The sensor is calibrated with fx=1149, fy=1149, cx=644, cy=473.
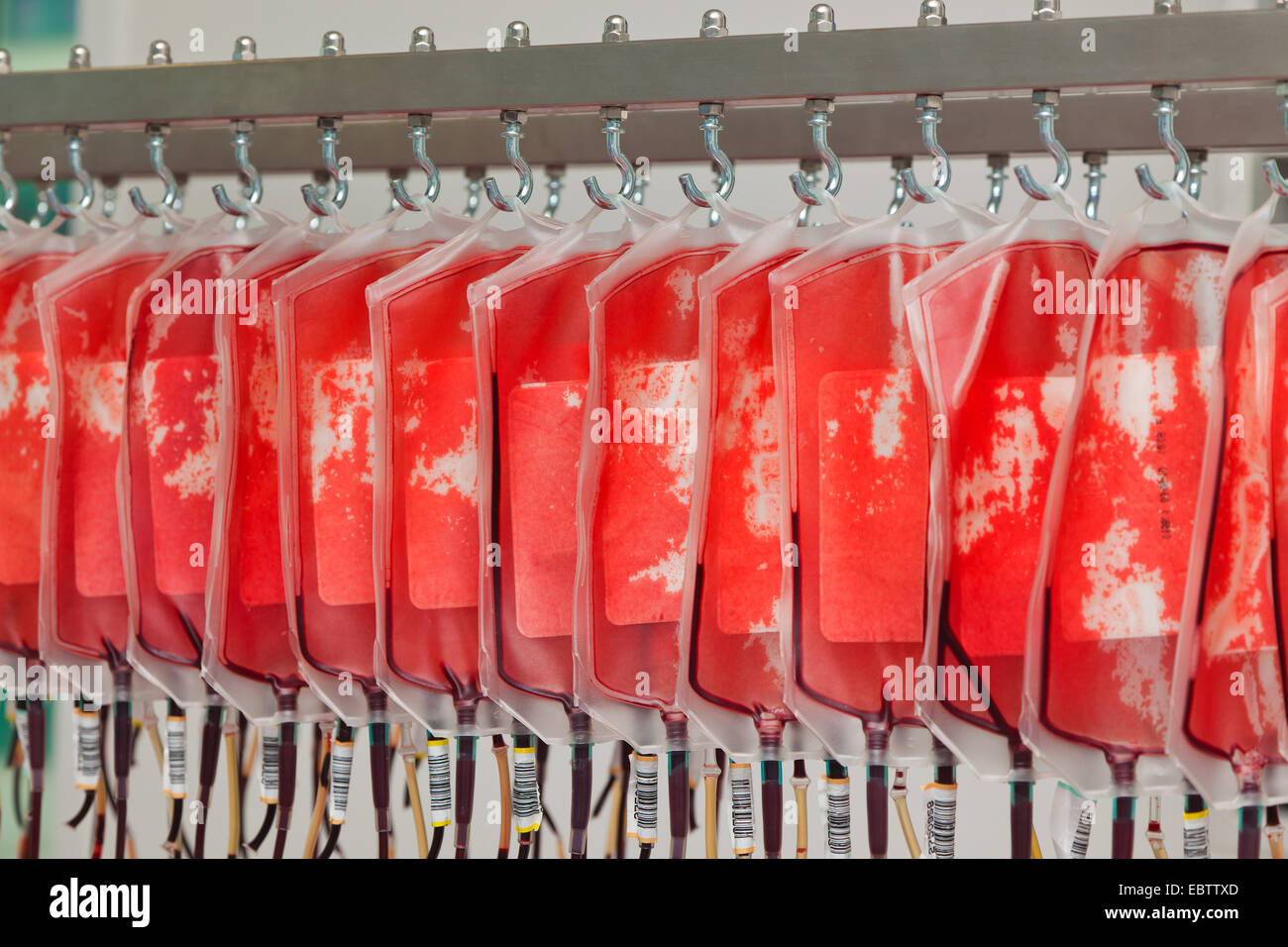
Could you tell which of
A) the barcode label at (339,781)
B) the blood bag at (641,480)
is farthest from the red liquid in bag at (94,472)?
the blood bag at (641,480)

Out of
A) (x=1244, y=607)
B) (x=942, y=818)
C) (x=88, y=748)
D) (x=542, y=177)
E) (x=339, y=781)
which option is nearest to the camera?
(x=1244, y=607)

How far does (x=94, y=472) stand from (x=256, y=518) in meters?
0.17

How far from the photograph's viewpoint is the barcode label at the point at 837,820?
88 centimetres

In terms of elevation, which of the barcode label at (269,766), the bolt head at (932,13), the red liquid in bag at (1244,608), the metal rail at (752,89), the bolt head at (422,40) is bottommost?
the barcode label at (269,766)

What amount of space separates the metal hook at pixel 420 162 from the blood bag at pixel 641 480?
195 mm

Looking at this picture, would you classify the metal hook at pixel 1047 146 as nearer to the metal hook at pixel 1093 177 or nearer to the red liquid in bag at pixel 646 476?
the metal hook at pixel 1093 177

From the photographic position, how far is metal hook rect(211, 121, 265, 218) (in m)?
0.93

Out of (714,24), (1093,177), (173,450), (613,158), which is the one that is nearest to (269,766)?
(173,450)

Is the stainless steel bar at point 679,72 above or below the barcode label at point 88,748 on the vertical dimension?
above

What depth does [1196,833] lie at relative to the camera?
0.82 m

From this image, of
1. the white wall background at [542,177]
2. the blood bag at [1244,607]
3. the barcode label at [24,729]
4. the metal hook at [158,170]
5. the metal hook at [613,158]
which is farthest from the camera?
the white wall background at [542,177]

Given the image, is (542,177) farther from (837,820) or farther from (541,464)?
(837,820)

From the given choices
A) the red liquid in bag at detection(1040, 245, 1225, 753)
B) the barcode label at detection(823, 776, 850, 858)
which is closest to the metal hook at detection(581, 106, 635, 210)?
the red liquid in bag at detection(1040, 245, 1225, 753)
